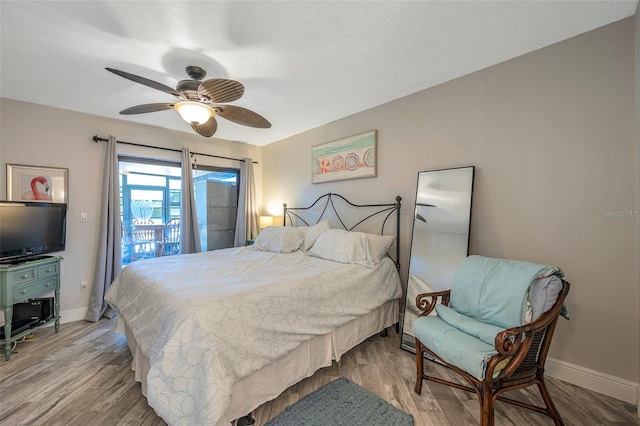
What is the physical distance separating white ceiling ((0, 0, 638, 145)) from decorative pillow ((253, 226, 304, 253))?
1.63m

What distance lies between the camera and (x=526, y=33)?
1825mm

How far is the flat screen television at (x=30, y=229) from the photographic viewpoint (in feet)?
7.98

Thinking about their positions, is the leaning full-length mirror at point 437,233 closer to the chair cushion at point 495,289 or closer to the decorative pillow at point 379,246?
the decorative pillow at point 379,246

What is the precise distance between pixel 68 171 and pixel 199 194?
1.63 meters

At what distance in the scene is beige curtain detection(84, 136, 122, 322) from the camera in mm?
3170

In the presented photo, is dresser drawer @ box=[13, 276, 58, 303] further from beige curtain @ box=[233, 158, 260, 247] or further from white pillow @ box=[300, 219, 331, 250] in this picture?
white pillow @ box=[300, 219, 331, 250]

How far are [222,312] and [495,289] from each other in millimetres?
1773

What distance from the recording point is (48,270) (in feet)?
8.90

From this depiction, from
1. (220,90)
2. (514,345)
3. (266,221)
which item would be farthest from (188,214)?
(514,345)

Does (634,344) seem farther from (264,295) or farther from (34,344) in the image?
(34,344)

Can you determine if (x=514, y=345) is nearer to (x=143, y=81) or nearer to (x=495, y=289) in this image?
(x=495, y=289)

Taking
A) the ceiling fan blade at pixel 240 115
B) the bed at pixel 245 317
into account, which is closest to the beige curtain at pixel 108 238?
the bed at pixel 245 317

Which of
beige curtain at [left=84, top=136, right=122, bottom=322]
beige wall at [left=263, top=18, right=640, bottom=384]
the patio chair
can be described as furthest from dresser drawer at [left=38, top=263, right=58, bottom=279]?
beige wall at [left=263, top=18, right=640, bottom=384]

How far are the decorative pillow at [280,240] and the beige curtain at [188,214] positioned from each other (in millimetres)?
1177
